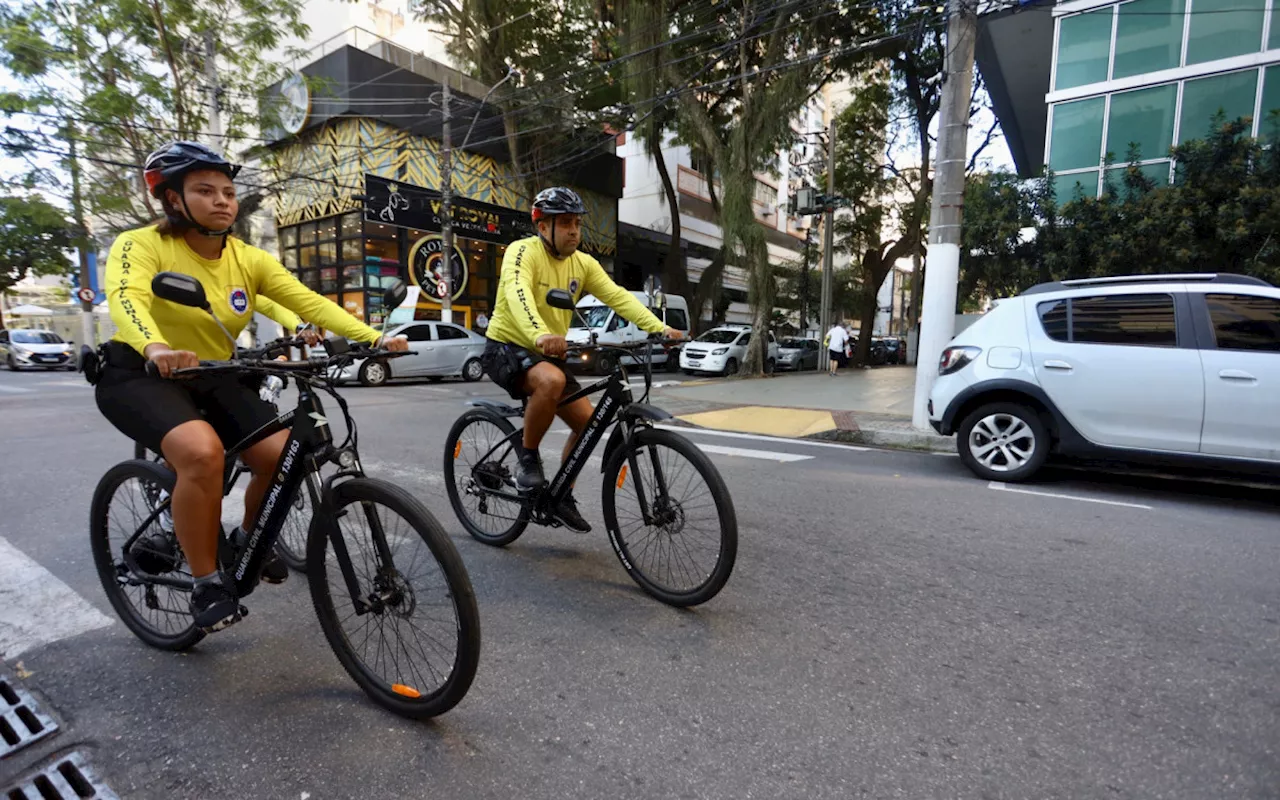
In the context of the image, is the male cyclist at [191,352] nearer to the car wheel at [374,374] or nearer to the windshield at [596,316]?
the car wheel at [374,374]

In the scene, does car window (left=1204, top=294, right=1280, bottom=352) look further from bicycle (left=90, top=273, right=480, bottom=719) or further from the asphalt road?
bicycle (left=90, top=273, right=480, bottom=719)

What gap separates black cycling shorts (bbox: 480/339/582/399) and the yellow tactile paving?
16.6ft

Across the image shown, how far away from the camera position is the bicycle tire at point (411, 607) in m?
1.88

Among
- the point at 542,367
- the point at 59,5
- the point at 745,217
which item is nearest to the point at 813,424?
the point at 542,367

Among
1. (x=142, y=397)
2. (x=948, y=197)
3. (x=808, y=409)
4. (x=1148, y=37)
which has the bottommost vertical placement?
(x=808, y=409)

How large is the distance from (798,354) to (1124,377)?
714 inches

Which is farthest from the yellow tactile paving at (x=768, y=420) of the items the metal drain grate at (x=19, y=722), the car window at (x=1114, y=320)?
the metal drain grate at (x=19, y=722)

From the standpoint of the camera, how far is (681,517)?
9.25 feet

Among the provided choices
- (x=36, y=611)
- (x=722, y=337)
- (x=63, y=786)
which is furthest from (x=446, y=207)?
(x=63, y=786)

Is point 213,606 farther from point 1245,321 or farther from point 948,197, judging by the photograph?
point 948,197

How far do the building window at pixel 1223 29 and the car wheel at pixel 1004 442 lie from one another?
12538 millimetres

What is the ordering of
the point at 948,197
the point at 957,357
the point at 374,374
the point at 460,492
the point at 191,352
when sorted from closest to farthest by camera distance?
the point at 191,352 < the point at 460,492 < the point at 957,357 < the point at 948,197 < the point at 374,374

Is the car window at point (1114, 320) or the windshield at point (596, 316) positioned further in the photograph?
the windshield at point (596, 316)

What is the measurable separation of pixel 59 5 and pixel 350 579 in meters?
19.9
